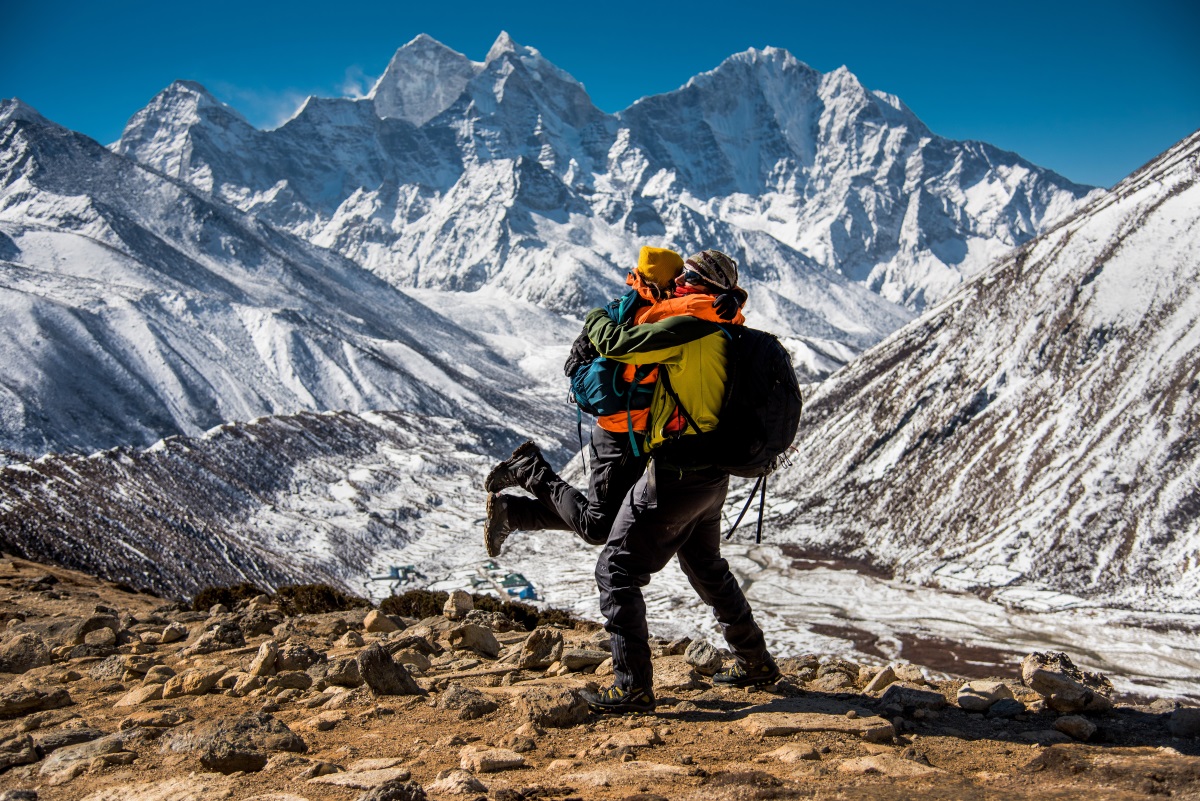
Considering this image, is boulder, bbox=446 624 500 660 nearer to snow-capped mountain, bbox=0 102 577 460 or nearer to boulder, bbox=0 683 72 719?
boulder, bbox=0 683 72 719

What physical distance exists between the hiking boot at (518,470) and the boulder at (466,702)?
1.45m

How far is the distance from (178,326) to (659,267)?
9134 cm

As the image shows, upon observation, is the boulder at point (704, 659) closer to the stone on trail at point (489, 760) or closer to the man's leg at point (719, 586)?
the man's leg at point (719, 586)

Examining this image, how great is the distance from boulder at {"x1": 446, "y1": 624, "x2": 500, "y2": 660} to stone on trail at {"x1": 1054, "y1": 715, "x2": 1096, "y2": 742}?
14.2 feet

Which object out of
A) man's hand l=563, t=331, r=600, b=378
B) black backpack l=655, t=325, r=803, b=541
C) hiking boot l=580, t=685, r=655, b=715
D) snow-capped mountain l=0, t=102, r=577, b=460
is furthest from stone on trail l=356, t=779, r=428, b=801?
snow-capped mountain l=0, t=102, r=577, b=460

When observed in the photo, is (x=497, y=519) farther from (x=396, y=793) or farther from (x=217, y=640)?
(x=217, y=640)

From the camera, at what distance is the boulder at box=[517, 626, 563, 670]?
7188mm

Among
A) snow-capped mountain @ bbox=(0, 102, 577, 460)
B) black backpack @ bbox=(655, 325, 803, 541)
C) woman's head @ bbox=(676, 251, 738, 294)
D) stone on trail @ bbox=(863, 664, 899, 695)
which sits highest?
snow-capped mountain @ bbox=(0, 102, 577, 460)

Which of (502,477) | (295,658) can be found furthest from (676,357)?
(295,658)

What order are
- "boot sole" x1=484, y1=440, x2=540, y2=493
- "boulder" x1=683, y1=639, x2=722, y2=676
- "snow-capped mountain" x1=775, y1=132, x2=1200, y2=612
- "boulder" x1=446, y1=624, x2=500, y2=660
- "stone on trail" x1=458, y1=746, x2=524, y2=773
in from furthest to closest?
"snow-capped mountain" x1=775, y1=132, x2=1200, y2=612 < "boulder" x1=446, y1=624, x2=500, y2=660 < "boulder" x1=683, y1=639, x2=722, y2=676 < "boot sole" x1=484, y1=440, x2=540, y2=493 < "stone on trail" x1=458, y1=746, x2=524, y2=773

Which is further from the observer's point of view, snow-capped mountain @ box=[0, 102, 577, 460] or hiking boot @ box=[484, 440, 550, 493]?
snow-capped mountain @ box=[0, 102, 577, 460]

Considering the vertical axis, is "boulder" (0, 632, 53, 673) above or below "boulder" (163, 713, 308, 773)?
below

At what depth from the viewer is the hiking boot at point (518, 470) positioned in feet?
21.7

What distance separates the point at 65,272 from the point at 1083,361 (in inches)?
4021
